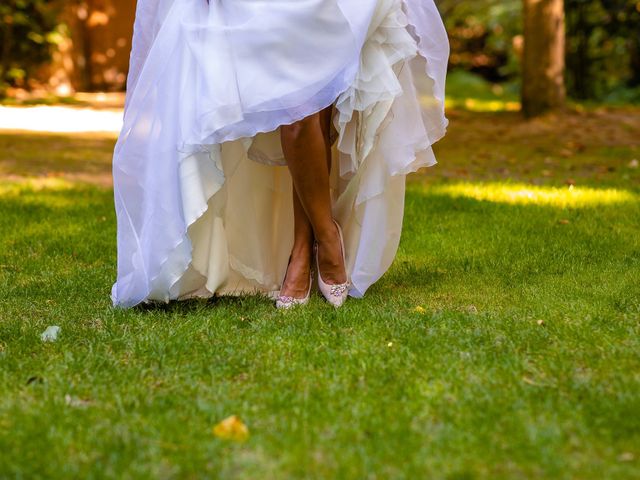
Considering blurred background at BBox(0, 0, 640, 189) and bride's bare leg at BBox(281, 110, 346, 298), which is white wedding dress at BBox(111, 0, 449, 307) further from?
blurred background at BBox(0, 0, 640, 189)

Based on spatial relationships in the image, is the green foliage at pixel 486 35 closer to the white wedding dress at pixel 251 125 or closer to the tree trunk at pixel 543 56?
the tree trunk at pixel 543 56

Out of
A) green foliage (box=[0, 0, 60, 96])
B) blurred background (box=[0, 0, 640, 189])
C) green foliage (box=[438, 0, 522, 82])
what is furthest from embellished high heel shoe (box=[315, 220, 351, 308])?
green foliage (box=[438, 0, 522, 82])

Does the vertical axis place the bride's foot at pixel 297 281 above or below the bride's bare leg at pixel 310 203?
below

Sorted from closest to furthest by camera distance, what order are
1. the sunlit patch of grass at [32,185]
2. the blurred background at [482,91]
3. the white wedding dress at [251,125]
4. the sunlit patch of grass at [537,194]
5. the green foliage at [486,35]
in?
the white wedding dress at [251,125] → the sunlit patch of grass at [537,194] → the sunlit patch of grass at [32,185] → the blurred background at [482,91] → the green foliage at [486,35]

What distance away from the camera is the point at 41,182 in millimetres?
6273

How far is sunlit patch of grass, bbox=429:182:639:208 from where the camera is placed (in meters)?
5.42

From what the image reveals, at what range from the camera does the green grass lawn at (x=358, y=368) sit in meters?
2.12

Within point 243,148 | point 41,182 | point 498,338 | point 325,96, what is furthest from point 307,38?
point 41,182

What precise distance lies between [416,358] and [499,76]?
51.6 feet

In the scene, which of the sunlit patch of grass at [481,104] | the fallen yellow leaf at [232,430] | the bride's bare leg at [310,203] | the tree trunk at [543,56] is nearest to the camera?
the fallen yellow leaf at [232,430]

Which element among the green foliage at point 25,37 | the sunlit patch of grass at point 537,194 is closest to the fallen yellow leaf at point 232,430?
the sunlit patch of grass at point 537,194

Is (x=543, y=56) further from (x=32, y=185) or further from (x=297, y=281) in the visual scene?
(x=297, y=281)

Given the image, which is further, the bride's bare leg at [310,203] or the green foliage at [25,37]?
the green foliage at [25,37]

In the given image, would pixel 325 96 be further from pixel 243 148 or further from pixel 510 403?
pixel 510 403
